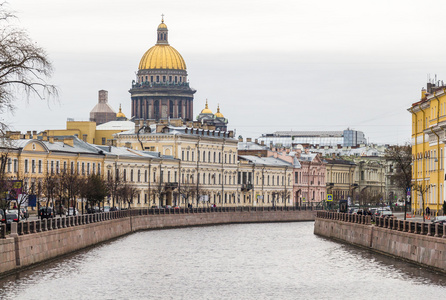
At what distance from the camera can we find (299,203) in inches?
5438

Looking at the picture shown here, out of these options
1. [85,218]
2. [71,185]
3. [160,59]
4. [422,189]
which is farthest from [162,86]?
[85,218]

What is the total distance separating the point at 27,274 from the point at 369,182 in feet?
406

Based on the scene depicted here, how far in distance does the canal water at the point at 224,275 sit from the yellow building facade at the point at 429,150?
29.9ft

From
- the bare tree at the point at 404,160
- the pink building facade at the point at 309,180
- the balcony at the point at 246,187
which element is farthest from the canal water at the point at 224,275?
the pink building facade at the point at 309,180

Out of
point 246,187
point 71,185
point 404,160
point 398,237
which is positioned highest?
point 404,160

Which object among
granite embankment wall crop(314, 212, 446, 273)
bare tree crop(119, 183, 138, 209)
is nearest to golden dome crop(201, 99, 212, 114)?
bare tree crop(119, 183, 138, 209)

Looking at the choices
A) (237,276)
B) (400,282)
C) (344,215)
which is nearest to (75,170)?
(344,215)

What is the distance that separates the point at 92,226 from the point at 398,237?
17.8 m

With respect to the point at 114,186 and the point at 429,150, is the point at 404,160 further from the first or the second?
the point at 429,150

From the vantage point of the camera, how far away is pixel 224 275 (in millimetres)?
44438

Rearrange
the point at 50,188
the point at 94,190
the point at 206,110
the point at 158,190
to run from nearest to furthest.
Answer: the point at 50,188, the point at 94,190, the point at 158,190, the point at 206,110

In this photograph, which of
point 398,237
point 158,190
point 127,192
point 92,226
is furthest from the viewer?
point 158,190

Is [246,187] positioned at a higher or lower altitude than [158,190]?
higher

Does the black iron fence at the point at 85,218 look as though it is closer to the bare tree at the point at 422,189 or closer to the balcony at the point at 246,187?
the balcony at the point at 246,187
